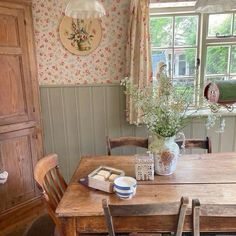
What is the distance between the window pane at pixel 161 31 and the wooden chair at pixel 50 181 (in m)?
1.64

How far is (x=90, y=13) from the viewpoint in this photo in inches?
66.5

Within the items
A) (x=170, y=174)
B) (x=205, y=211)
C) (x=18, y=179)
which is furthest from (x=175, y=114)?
(x=18, y=179)

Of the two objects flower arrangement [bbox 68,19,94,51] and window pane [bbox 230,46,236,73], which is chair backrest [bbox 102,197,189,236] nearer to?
flower arrangement [bbox 68,19,94,51]

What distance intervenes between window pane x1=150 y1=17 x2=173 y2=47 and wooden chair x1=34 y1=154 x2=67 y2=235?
164cm

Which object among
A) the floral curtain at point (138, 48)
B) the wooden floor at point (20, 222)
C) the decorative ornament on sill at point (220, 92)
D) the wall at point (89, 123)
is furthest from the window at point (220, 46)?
the wooden floor at point (20, 222)

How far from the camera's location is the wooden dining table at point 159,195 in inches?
48.5

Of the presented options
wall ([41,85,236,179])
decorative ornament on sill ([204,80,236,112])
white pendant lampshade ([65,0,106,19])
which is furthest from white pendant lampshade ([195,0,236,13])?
wall ([41,85,236,179])

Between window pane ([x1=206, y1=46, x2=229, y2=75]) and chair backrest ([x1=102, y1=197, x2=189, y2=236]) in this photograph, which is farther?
window pane ([x1=206, y1=46, x2=229, y2=75])

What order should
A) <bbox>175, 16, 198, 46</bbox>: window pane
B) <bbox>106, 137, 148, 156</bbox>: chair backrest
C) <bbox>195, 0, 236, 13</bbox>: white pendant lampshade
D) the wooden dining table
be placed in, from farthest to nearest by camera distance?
<bbox>175, 16, 198, 46</bbox>: window pane, <bbox>106, 137, 148, 156</bbox>: chair backrest, <bbox>195, 0, 236, 13</bbox>: white pendant lampshade, the wooden dining table

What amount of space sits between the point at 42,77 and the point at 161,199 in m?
1.85

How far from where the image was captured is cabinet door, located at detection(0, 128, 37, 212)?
2.34 m

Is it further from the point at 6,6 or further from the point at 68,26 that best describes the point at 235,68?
the point at 6,6

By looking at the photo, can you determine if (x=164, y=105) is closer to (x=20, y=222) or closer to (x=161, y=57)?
(x=161, y=57)

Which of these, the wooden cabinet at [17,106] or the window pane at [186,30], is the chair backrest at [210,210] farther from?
Answer: the window pane at [186,30]
